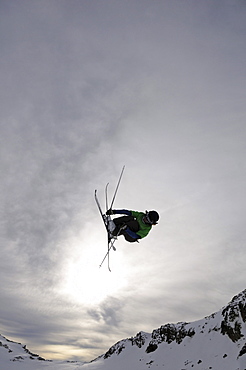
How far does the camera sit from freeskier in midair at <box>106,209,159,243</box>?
33.1 ft

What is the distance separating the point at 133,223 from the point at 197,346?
23.5 metres

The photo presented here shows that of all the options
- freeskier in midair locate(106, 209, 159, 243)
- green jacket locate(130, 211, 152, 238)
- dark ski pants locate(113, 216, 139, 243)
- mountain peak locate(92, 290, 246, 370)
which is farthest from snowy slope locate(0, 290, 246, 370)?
dark ski pants locate(113, 216, 139, 243)

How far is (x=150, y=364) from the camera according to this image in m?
30.5

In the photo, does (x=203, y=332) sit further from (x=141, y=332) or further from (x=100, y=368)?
(x=100, y=368)

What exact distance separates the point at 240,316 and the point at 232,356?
372 centimetres

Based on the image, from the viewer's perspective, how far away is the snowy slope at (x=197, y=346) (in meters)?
21.0

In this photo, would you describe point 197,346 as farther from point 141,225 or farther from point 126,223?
point 126,223

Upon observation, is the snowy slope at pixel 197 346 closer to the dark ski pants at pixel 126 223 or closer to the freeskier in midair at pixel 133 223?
the freeskier in midair at pixel 133 223

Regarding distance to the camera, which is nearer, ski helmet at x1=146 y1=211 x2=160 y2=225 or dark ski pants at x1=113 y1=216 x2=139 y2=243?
ski helmet at x1=146 y1=211 x2=160 y2=225

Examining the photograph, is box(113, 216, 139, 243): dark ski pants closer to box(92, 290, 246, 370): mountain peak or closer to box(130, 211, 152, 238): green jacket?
box(130, 211, 152, 238): green jacket

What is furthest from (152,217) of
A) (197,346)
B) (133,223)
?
(197,346)

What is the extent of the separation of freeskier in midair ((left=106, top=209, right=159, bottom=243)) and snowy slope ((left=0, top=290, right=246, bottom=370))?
1439cm

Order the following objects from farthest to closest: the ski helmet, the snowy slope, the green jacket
A: the snowy slope, the green jacket, the ski helmet

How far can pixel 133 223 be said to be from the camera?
1039 centimetres
